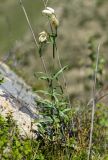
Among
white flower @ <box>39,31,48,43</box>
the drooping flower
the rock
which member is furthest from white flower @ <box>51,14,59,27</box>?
the rock

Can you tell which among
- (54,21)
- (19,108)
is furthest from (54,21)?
(19,108)

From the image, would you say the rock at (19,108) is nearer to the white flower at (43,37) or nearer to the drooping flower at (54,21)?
the white flower at (43,37)

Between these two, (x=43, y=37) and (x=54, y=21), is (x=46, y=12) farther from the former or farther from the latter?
(x=43, y=37)

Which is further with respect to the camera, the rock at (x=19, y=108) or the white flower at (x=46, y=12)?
the rock at (x=19, y=108)

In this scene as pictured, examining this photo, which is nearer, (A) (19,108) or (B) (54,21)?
(B) (54,21)

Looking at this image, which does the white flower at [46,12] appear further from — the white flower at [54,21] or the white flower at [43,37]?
the white flower at [43,37]

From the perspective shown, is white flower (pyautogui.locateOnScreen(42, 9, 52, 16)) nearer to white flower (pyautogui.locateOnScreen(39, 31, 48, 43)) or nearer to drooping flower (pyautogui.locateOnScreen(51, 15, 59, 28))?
drooping flower (pyautogui.locateOnScreen(51, 15, 59, 28))

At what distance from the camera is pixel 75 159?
593 centimetres

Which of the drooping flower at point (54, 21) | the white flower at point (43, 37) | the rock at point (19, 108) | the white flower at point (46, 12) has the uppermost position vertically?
the white flower at point (46, 12)

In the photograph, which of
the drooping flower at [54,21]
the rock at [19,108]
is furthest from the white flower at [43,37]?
the rock at [19,108]

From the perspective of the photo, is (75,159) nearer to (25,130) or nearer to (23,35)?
(25,130)

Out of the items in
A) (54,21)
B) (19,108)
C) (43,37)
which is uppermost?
(54,21)

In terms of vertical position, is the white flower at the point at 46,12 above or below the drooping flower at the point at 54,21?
above

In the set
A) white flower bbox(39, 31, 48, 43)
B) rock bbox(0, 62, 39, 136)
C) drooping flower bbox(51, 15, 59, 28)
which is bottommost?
rock bbox(0, 62, 39, 136)
